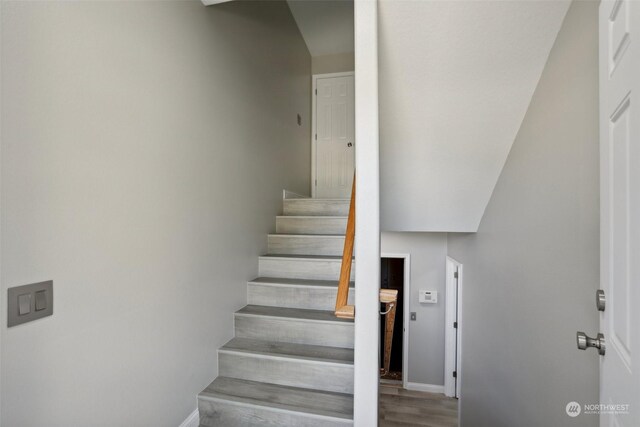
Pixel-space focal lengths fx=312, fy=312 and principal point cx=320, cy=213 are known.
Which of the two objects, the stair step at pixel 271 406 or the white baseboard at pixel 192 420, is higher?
the stair step at pixel 271 406

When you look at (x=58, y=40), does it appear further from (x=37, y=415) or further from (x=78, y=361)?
(x=37, y=415)

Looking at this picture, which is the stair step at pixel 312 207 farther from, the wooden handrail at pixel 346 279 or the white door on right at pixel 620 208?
the white door on right at pixel 620 208

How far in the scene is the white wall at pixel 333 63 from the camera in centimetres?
461

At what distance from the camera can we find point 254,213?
8.89 feet

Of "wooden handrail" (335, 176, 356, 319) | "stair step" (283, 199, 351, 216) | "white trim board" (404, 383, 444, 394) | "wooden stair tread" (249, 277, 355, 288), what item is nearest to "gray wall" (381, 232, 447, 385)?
"white trim board" (404, 383, 444, 394)

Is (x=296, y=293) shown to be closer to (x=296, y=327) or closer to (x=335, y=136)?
(x=296, y=327)

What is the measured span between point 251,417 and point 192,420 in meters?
0.36

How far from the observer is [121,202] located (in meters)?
1.37

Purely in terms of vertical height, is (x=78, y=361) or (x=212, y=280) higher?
(x=212, y=280)

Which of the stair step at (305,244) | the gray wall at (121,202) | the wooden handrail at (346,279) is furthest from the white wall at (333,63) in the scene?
the wooden handrail at (346,279)

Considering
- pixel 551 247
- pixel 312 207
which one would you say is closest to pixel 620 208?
pixel 551 247

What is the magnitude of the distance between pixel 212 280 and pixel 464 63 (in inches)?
79.8

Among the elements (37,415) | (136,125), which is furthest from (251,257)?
(37,415)

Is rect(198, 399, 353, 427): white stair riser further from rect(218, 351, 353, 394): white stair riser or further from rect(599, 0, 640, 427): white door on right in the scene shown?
rect(599, 0, 640, 427): white door on right
